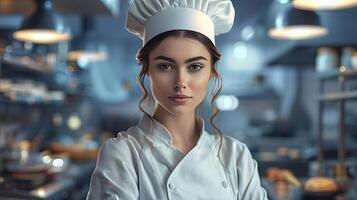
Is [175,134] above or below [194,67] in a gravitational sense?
below

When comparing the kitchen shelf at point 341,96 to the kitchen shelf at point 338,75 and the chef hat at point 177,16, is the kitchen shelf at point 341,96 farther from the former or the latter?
the chef hat at point 177,16

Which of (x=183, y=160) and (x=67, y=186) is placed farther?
(x=67, y=186)

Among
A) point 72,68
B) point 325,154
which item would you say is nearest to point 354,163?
point 325,154

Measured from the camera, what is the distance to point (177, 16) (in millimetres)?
909

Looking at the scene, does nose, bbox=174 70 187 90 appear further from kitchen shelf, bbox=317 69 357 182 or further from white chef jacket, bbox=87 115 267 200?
kitchen shelf, bbox=317 69 357 182

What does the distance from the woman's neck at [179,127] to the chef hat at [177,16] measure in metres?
0.14

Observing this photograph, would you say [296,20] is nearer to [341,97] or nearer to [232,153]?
[341,97]

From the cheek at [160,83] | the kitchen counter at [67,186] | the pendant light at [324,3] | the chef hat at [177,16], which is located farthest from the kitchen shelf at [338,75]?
the cheek at [160,83]

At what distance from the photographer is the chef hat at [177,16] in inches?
35.8

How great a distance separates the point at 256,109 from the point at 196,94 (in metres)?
6.80

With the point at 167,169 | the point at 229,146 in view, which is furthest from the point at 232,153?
the point at 167,169

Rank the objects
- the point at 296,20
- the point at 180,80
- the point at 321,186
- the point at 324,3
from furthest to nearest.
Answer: the point at 296,20 < the point at 321,186 < the point at 324,3 < the point at 180,80

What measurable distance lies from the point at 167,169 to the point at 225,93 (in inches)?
265

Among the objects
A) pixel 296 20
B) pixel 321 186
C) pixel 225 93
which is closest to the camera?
pixel 321 186
